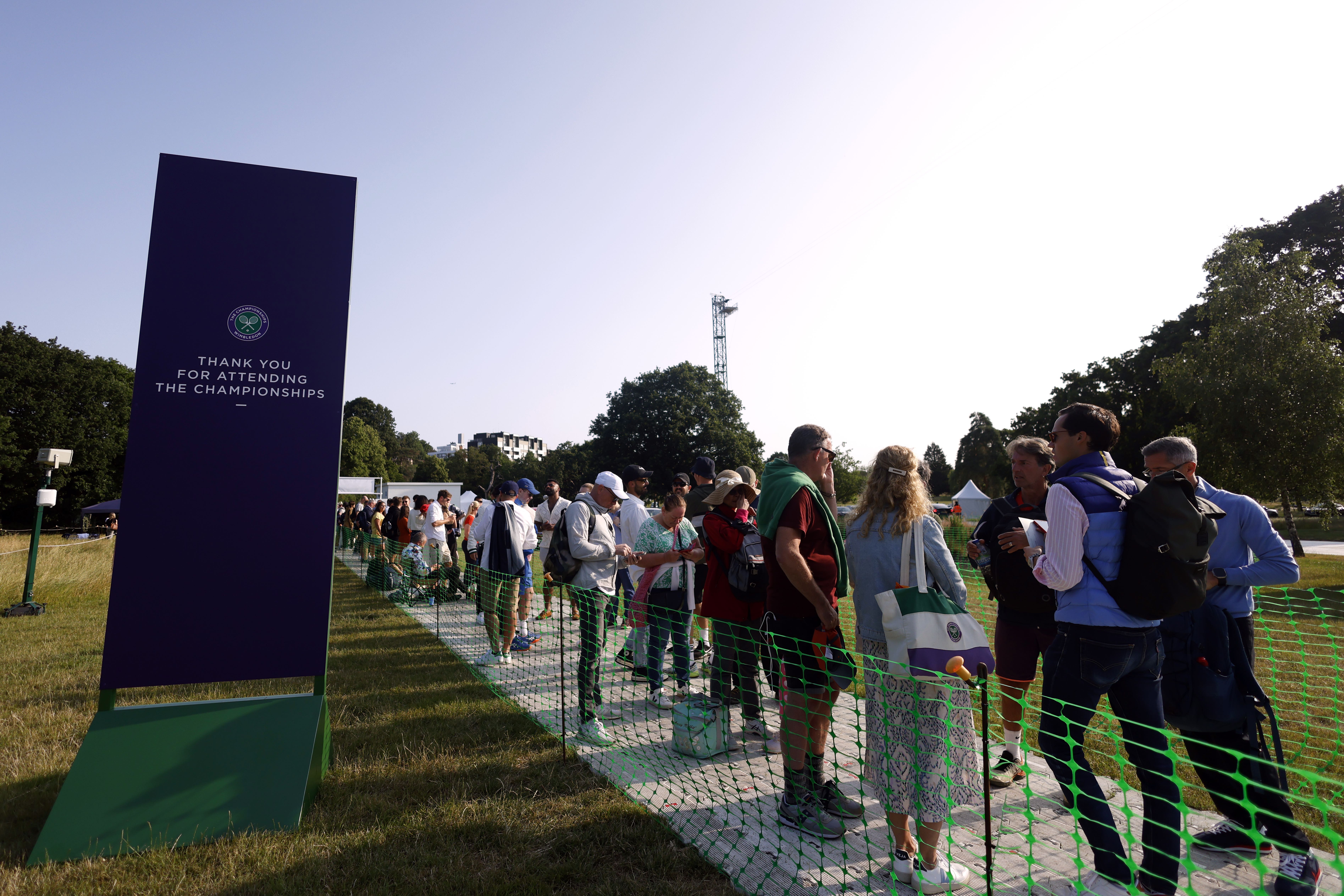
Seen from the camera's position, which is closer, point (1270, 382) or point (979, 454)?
point (1270, 382)

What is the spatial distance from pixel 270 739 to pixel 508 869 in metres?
1.61

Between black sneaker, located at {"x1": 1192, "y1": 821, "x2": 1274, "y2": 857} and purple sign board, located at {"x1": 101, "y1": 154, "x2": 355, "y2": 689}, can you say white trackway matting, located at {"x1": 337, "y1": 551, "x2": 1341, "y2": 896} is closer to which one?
black sneaker, located at {"x1": 1192, "y1": 821, "x2": 1274, "y2": 857}

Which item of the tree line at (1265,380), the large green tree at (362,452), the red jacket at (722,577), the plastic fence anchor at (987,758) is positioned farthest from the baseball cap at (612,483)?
the large green tree at (362,452)

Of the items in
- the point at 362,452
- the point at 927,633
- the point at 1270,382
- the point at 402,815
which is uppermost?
the point at 362,452

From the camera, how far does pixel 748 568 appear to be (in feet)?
14.3

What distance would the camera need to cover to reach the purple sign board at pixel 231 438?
3744mm

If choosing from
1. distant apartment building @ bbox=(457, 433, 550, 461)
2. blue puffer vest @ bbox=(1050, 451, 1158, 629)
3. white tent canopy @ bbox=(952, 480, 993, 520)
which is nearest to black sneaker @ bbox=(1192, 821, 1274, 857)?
blue puffer vest @ bbox=(1050, 451, 1158, 629)

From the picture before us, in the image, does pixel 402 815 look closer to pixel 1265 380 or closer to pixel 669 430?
pixel 1265 380

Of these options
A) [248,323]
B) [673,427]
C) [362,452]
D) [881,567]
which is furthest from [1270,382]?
[362,452]

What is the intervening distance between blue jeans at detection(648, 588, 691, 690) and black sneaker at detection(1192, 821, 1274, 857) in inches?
123

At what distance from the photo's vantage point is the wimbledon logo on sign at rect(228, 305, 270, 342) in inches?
156

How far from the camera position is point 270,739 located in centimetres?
364

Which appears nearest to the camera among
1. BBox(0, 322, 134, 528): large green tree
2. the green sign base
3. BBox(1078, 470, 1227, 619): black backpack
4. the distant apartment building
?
BBox(1078, 470, 1227, 619): black backpack

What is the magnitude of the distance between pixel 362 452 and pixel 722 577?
6399 centimetres
